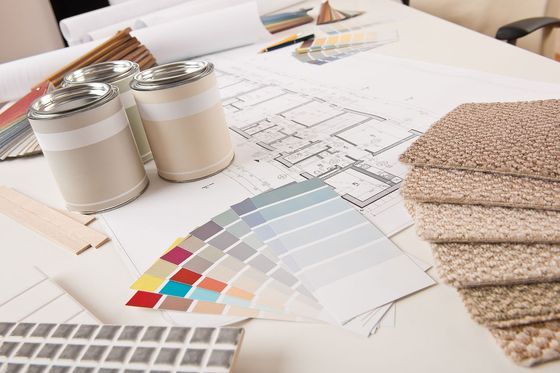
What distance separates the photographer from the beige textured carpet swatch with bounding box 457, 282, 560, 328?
344mm

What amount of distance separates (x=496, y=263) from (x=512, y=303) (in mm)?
39

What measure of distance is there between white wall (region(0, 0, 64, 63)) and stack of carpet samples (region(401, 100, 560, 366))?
7.33ft

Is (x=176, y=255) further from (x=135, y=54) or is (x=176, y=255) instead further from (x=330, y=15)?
(x=330, y=15)

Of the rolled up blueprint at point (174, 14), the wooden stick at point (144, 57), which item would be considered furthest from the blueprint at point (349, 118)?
the rolled up blueprint at point (174, 14)

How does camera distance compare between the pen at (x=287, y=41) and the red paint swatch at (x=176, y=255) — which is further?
the pen at (x=287, y=41)

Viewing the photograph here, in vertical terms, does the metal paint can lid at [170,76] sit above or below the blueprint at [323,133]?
above

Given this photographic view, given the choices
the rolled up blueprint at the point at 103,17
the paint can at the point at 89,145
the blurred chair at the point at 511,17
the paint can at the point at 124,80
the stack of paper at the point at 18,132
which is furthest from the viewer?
the rolled up blueprint at the point at 103,17

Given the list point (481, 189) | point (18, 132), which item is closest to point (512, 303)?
point (481, 189)

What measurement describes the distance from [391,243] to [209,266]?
0.61 feet

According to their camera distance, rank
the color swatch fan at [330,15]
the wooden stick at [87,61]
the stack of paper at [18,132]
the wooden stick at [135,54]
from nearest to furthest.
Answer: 1. the stack of paper at [18,132]
2. the wooden stick at [87,61]
3. the wooden stick at [135,54]
4. the color swatch fan at [330,15]

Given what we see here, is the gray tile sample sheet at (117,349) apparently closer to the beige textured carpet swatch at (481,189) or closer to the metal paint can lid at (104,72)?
the beige textured carpet swatch at (481,189)

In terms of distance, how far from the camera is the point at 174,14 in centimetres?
138

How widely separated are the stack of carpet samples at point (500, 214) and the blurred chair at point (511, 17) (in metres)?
0.69

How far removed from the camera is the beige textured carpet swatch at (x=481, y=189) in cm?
44
